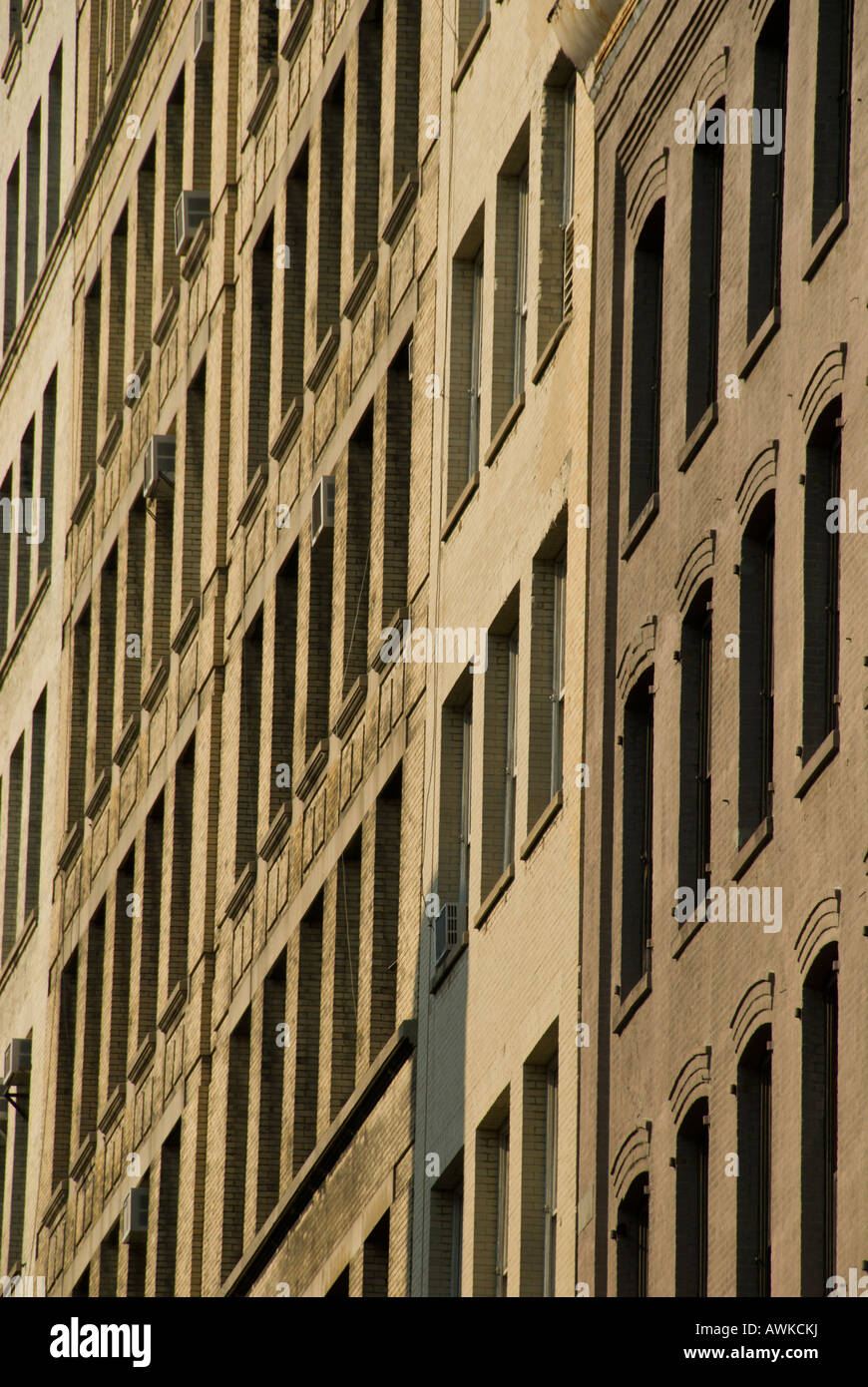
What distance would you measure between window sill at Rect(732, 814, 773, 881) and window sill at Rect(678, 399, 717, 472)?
4.12m

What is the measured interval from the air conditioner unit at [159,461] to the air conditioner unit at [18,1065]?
11032 millimetres

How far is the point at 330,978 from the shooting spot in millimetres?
49688

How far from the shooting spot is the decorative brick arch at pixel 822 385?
3350 cm

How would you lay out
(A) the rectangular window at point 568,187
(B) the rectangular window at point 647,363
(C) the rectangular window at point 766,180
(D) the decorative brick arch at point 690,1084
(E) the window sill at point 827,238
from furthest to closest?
(A) the rectangular window at point 568,187, (B) the rectangular window at point 647,363, (C) the rectangular window at point 766,180, (D) the decorative brick arch at point 690,1084, (E) the window sill at point 827,238

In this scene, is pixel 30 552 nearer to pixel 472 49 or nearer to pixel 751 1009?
pixel 472 49

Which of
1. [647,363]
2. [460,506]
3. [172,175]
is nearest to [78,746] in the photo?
[172,175]

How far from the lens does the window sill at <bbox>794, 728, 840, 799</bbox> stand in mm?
32719

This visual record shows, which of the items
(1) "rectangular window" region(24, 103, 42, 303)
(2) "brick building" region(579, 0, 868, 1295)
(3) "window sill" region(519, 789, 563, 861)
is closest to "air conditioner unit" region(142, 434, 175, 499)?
(1) "rectangular window" region(24, 103, 42, 303)

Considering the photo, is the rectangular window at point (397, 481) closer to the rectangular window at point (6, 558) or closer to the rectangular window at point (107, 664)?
the rectangular window at point (107, 664)

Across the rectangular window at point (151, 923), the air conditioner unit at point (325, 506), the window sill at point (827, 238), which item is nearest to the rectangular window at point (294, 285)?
the air conditioner unit at point (325, 506)

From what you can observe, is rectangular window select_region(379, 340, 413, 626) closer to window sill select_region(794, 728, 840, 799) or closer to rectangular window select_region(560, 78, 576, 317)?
rectangular window select_region(560, 78, 576, 317)

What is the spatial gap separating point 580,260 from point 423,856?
7372 mm
